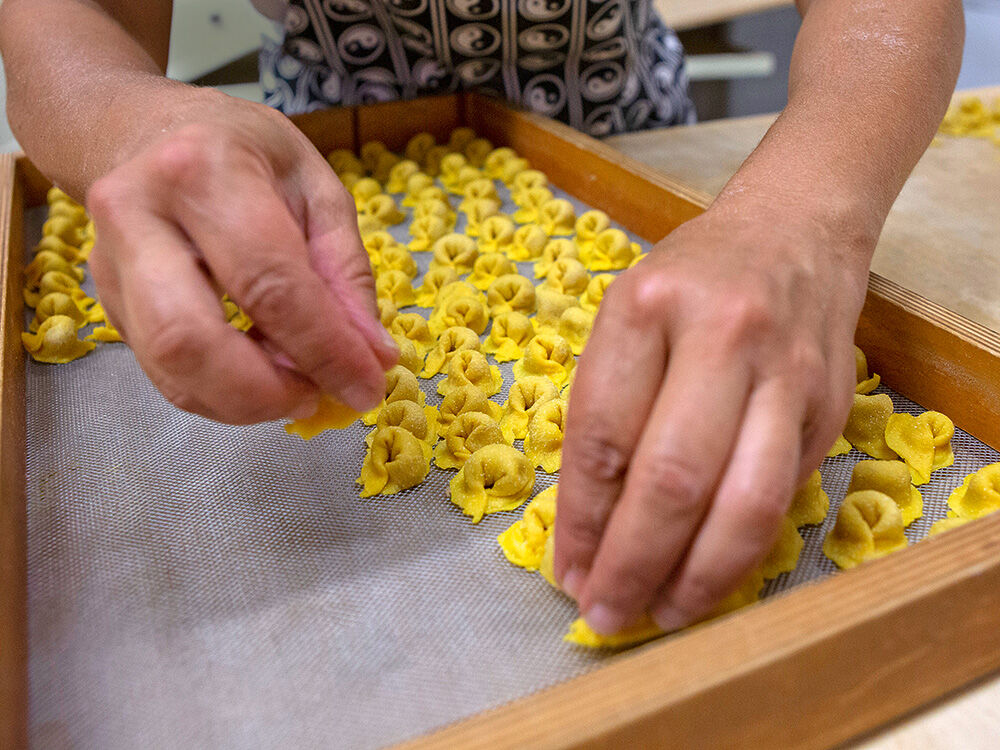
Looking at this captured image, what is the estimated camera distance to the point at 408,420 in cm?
83

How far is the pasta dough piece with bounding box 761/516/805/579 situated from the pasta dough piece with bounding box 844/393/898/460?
17 centimetres

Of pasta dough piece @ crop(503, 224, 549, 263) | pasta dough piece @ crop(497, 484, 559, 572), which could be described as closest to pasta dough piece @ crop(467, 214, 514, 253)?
pasta dough piece @ crop(503, 224, 549, 263)

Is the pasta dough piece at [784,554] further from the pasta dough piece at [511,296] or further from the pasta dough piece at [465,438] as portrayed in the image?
the pasta dough piece at [511,296]

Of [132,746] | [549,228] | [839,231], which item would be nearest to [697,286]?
[839,231]

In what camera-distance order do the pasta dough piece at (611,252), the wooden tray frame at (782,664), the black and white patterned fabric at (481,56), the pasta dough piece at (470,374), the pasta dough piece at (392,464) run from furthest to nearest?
the black and white patterned fabric at (481,56) < the pasta dough piece at (611,252) < the pasta dough piece at (470,374) < the pasta dough piece at (392,464) < the wooden tray frame at (782,664)

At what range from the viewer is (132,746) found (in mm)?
560

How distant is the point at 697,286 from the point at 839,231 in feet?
0.66

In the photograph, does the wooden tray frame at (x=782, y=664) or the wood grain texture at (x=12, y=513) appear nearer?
the wooden tray frame at (x=782, y=664)

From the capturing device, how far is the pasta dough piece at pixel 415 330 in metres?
1.01

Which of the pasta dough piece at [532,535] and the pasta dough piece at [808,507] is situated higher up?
the pasta dough piece at [808,507]

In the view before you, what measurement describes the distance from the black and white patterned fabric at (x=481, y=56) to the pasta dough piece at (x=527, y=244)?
445 mm

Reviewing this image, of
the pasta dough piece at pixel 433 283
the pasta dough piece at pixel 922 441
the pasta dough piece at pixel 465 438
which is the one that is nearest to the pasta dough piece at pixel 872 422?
the pasta dough piece at pixel 922 441

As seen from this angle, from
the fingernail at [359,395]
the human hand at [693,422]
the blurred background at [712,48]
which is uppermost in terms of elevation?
the human hand at [693,422]

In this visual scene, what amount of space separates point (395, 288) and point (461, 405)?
291 millimetres
